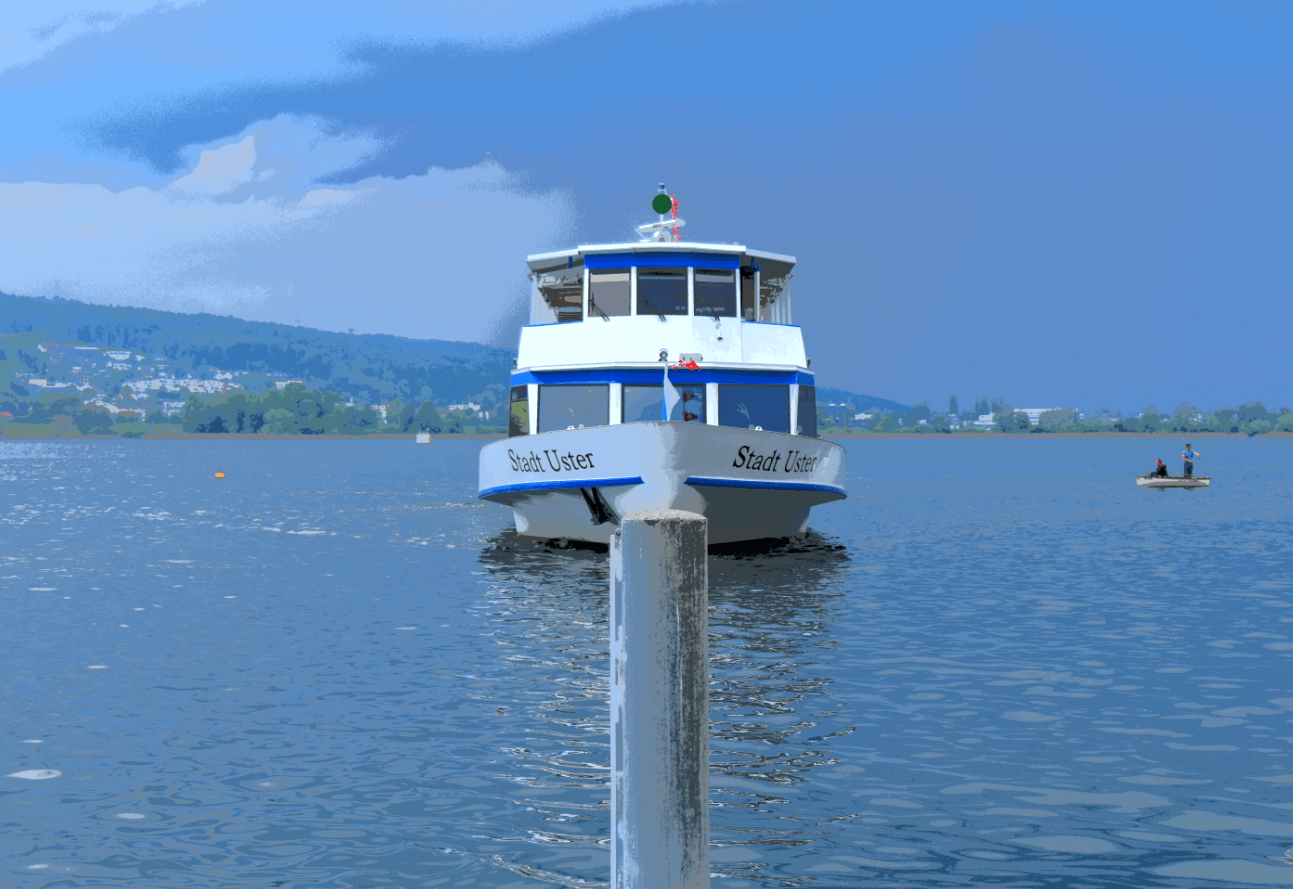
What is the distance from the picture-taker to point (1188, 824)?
33.1 ft

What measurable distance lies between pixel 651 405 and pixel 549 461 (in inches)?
93.4

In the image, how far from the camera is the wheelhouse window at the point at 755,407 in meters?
27.7

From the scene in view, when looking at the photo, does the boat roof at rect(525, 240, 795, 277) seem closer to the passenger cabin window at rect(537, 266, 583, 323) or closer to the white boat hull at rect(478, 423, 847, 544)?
the passenger cabin window at rect(537, 266, 583, 323)

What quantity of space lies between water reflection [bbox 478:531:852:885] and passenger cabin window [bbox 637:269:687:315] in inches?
218

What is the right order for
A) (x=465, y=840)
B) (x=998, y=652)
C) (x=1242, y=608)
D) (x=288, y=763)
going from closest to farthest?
(x=465, y=840) → (x=288, y=763) → (x=998, y=652) → (x=1242, y=608)

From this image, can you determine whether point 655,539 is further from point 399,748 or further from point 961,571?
point 961,571

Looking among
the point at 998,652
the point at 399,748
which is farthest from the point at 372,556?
the point at 399,748

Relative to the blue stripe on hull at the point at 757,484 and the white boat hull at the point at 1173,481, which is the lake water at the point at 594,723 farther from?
the white boat hull at the point at 1173,481

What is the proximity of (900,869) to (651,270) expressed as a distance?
20180 mm

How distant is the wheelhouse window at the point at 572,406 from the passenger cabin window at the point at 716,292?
2.77 metres

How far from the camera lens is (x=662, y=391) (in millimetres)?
27547

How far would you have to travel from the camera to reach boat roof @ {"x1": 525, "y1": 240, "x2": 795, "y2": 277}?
91.6ft

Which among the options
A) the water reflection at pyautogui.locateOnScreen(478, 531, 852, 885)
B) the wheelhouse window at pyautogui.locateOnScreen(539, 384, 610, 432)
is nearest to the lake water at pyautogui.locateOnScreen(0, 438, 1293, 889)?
the water reflection at pyautogui.locateOnScreen(478, 531, 852, 885)

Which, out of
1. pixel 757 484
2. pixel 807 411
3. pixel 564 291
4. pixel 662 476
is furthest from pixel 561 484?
pixel 564 291
